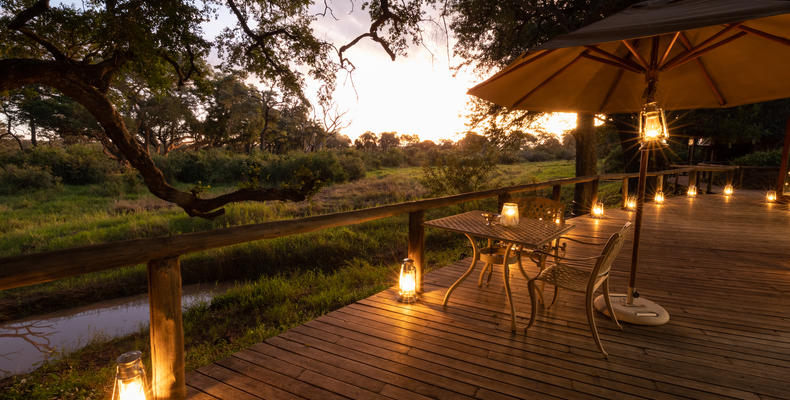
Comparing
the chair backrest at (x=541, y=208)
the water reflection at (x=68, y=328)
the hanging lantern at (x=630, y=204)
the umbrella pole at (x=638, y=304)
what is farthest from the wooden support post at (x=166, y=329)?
the hanging lantern at (x=630, y=204)

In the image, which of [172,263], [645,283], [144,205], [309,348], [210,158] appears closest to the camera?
[172,263]

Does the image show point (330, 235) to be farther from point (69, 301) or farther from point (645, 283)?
point (645, 283)

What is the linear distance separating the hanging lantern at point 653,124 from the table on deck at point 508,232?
36.1 inches

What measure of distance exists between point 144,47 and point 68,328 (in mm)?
5557

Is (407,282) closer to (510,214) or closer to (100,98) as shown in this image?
(510,214)

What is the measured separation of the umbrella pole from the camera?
8.79 feet

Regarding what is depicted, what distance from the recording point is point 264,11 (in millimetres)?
7367

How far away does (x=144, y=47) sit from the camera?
497cm

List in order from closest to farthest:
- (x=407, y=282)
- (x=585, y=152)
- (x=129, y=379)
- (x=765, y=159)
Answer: (x=129, y=379) < (x=407, y=282) < (x=585, y=152) < (x=765, y=159)

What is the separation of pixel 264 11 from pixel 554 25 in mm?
7315

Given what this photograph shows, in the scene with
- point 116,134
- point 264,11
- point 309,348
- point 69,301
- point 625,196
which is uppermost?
point 264,11

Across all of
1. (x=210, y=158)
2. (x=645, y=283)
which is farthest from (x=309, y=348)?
(x=210, y=158)

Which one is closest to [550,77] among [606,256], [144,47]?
[606,256]

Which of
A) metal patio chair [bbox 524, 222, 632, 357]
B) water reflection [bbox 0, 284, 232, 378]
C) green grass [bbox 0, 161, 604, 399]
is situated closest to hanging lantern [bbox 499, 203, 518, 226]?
metal patio chair [bbox 524, 222, 632, 357]
